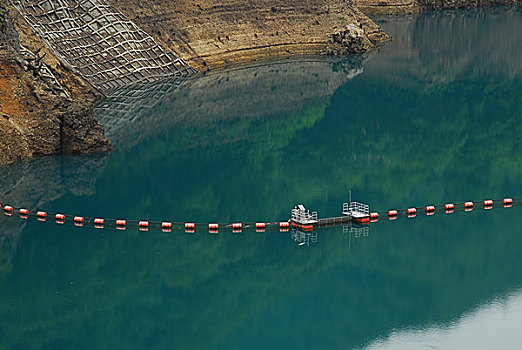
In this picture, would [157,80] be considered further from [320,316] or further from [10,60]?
[320,316]

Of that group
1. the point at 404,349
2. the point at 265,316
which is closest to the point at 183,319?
the point at 265,316

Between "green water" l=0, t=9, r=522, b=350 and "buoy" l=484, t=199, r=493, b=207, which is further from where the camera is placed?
"buoy" l=484, t=199, r=493, b=207

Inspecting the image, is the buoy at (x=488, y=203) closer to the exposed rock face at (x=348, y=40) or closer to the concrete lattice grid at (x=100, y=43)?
the concrete lattice grid at (x=100, y=43)

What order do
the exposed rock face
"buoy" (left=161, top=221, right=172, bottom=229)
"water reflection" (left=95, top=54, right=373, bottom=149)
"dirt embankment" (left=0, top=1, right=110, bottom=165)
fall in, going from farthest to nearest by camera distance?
the exposed rock face, "water reflection" (left=95, top=54, right=373, bottom=149), "dirt embankment" (left=0, top=1, right=110, bottom=165), "buoy" (left=161, top=221, right=172, bottom=229)

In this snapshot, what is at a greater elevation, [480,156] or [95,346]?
[480,156]

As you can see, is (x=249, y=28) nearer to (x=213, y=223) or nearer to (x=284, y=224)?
(x=213, y=223)

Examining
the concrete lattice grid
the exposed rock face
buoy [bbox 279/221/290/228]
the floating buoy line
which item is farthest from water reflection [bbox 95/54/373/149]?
buoy [bbox 279/221/290/228]

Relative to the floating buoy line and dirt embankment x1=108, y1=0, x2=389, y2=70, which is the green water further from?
dirt embankment x1=108, y1=0, x2=389, y2=70

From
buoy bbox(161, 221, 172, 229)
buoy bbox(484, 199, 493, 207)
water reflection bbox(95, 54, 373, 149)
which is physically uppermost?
water reflection bbox(95, 54, 373, 149)
